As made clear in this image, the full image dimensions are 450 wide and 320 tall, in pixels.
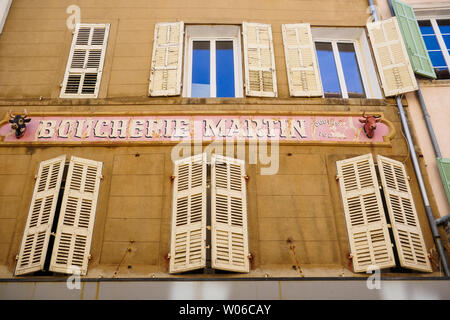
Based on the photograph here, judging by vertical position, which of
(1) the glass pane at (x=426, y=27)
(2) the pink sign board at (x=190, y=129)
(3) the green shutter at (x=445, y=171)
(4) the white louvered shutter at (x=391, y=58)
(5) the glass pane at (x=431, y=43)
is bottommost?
(3) the green shutter at (x=445, y=171)

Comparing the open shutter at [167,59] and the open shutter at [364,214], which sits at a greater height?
the open shutter at [167,59]

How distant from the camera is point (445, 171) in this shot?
7.11 metres

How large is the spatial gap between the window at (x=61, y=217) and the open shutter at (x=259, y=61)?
2.71 metres

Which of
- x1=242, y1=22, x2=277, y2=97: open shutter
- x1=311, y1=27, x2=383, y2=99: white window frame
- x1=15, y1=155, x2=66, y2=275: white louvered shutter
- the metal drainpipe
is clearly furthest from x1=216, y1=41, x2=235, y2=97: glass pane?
x1=15, y1=155, x2=66, y2=275: white louvered shutter

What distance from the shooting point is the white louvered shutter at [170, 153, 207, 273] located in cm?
625

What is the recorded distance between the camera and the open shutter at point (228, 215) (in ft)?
20.5

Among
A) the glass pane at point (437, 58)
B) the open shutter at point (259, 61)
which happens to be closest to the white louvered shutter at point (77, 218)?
the open shutter at point (259, 61)

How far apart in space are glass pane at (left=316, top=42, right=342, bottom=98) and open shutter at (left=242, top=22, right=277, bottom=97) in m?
0.92

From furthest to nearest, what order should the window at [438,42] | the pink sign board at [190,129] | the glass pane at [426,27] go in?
the glass pane at [426,27]
the window at [438,42]
the pink sign board at [190,129]

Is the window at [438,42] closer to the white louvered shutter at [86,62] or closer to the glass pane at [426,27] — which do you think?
Result: the glass pane at [426,27]

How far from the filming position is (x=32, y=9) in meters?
8.97

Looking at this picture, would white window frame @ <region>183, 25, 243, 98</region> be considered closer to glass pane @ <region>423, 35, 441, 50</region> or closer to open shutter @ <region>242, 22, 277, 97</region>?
open shutter @ <region>242, 22, 277, 97</region>
